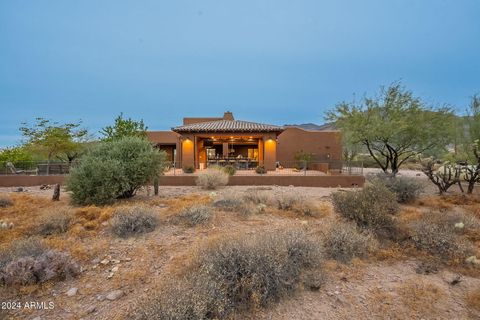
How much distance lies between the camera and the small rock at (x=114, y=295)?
3336mm

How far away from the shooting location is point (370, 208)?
5.77 meters

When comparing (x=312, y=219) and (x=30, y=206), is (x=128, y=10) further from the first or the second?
(x=312, y=219)

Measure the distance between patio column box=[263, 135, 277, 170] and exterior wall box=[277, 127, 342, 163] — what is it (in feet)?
23.6

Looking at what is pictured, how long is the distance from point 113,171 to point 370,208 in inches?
308

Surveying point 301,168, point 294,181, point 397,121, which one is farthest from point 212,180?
point 397,121

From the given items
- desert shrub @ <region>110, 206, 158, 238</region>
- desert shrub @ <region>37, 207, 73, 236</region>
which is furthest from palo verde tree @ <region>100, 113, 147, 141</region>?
desert shrub @ <region>110, 206, 158, 238</region>

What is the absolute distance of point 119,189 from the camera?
8.48 metres

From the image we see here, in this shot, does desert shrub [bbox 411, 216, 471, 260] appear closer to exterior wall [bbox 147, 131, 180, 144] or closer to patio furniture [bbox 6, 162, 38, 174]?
patio furniture [bbox 6, 162, 38, 174]

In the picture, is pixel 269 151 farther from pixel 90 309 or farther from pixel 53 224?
pixel 90 309

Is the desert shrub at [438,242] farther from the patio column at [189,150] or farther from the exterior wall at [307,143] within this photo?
the exterior wall at [307,143]

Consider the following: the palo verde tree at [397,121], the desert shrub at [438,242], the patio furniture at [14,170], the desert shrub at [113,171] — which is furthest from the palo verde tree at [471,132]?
the patio furniture at [14,170]

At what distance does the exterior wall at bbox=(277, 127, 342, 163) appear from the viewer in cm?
2564

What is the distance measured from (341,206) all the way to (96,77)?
109 meters

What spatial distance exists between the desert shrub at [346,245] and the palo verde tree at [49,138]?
23667mm
